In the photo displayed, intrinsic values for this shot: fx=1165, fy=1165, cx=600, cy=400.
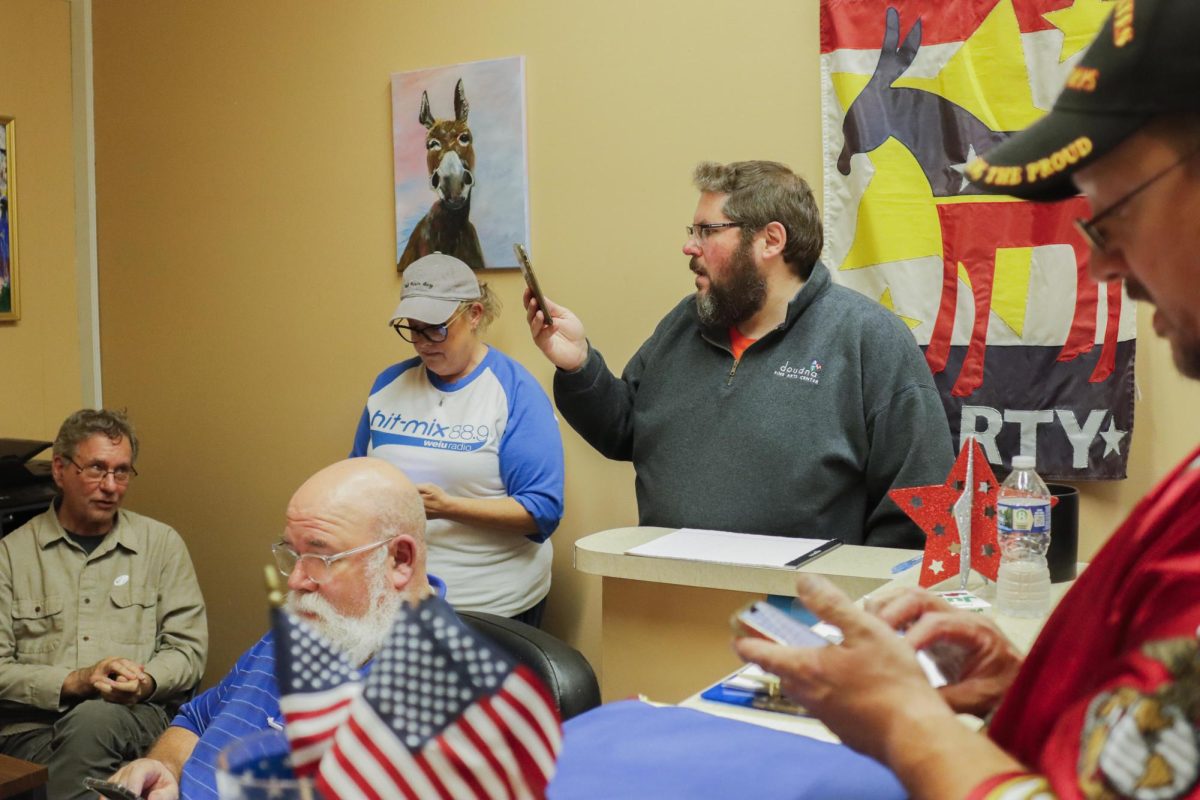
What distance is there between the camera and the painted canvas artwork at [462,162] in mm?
3539

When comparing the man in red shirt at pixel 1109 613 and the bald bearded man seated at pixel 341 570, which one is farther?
the bald bearded man seated at pixel 341 570

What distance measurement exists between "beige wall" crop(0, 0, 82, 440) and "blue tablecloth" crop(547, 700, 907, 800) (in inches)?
152

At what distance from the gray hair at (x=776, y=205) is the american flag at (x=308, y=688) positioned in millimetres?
2086

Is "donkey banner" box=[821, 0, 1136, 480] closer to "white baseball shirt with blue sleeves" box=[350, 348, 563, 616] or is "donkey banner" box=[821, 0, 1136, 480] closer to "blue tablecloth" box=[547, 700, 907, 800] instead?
"white baseball shirt with blue sleeves" box=[350, 348, 563, 616]

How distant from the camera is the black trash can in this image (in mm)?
1843

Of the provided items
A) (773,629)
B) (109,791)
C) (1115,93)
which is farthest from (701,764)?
(109,791)

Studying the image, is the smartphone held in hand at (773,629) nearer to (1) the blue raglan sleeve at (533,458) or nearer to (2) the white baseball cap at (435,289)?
(1) the blue raglan sleeve at (533,458)

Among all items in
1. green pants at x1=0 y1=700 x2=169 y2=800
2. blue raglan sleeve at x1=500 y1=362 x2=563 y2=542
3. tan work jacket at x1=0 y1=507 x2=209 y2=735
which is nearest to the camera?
green pants at x1=0 y1=700 x2=169 y2=800

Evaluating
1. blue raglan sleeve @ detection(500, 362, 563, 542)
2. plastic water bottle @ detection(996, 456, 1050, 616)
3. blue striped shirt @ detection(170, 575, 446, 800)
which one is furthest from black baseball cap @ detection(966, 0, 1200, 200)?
blue raglan sleeve @ detection(500, 362, 563, 542)

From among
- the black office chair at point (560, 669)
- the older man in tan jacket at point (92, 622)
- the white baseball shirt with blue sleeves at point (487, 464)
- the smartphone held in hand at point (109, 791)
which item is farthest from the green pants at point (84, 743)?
the black office chair at point (560, 669)

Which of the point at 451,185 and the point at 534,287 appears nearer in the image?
the point at 534,287

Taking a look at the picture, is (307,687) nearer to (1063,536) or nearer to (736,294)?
(1063,536)

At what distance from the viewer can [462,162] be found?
3.63 m

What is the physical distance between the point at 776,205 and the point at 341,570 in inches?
54.4
